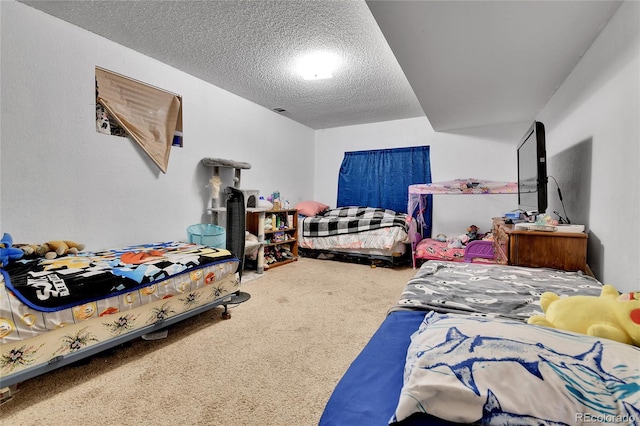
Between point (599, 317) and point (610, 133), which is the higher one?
point (610, 133)

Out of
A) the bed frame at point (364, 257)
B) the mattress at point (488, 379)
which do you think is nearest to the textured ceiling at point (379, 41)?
the mattress at point (488, 379)

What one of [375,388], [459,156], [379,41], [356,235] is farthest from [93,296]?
[459,156]

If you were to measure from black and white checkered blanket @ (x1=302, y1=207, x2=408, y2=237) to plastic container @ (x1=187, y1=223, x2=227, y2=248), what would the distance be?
64.0 inches

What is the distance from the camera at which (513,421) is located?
0.54 metres

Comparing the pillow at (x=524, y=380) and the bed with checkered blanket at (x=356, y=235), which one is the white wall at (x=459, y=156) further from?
the pillow at (x=524, y=380)

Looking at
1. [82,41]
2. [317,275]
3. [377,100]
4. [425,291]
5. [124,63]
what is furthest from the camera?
[377,100]

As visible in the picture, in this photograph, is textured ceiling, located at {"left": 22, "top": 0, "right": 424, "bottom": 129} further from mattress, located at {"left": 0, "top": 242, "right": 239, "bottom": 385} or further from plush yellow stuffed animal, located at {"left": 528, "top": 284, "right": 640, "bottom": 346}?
plush yellow stuffed animal, located at {"left": 528, "top": 284, "right": 640, "bottom": 346}

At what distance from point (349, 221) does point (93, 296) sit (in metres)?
3.29

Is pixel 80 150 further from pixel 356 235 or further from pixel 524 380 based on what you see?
pixel 356 235

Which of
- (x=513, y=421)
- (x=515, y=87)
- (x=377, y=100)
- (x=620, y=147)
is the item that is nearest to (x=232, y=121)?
(x=377, y=100)

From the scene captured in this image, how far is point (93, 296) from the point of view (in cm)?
163

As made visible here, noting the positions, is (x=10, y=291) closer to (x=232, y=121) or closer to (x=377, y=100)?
(x=232, y=121)

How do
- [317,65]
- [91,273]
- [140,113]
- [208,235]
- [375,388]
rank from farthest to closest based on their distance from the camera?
[208,235] → [317,65] → [140,113] → [91,273] → [375,388]

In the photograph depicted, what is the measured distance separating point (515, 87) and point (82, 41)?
397cm
